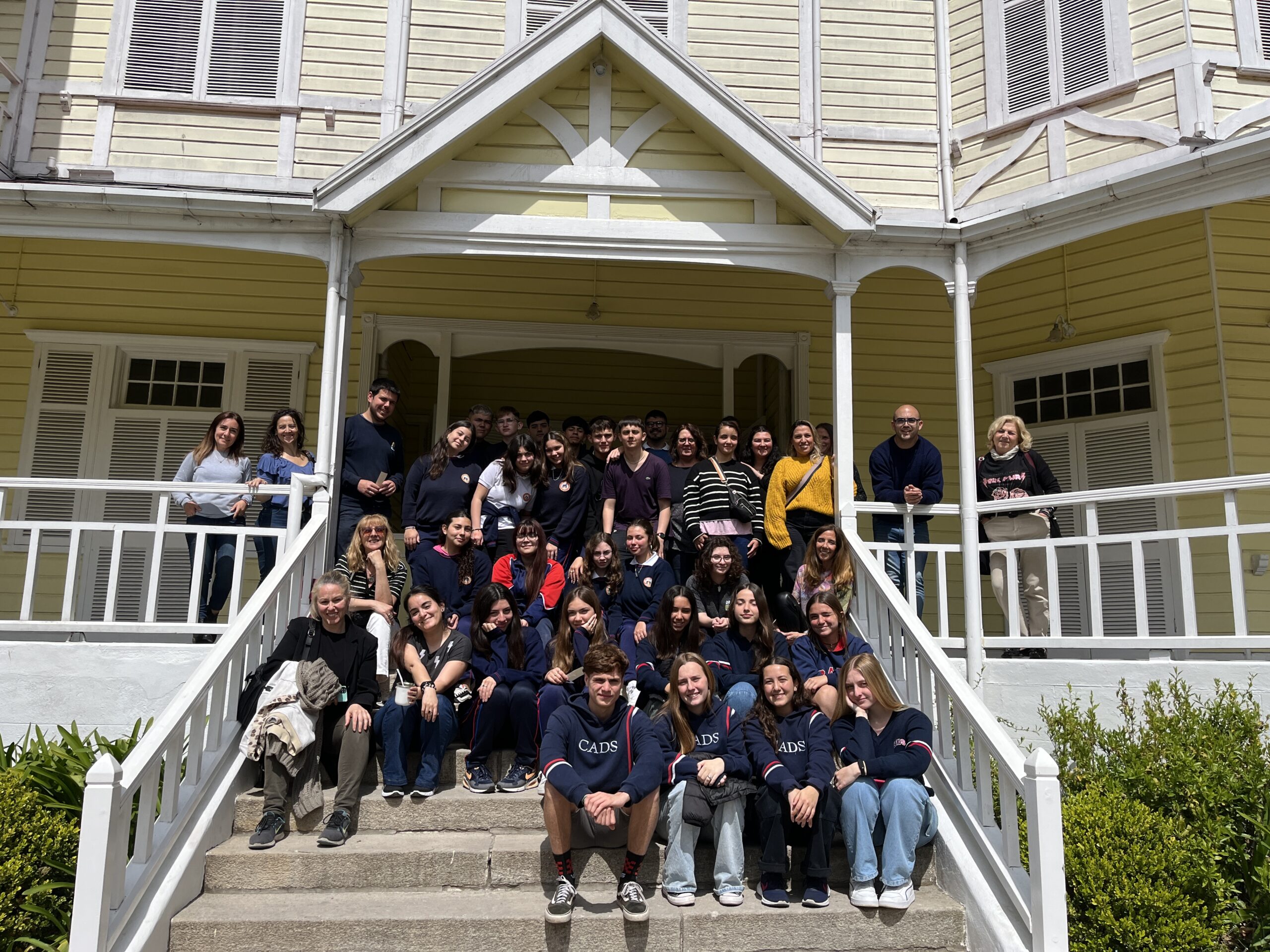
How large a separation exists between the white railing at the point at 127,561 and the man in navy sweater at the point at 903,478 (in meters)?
4.04

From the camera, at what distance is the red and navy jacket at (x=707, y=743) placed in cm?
490

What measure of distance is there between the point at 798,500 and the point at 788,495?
0.26ft

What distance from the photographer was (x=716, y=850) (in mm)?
4801

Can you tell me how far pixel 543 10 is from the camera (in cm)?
970

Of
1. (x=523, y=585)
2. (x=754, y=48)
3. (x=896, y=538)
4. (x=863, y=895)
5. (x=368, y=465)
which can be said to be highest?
(x=754, y=48)

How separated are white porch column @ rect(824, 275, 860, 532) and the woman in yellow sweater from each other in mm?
238

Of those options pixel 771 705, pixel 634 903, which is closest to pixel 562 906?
pixel 634 903

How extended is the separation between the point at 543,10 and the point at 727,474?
5497 millimetres

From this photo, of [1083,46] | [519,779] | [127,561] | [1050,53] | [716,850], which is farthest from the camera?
[127,561]

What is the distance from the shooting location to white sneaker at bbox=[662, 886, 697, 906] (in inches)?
183

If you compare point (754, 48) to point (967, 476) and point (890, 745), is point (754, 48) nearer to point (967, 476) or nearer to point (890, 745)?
point (967, 476)

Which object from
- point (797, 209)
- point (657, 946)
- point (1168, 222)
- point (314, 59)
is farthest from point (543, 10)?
point (657, 946)

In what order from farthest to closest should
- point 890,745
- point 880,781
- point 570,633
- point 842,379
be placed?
point 842,379 < point 570,633 < point 890,745 < point 880,781

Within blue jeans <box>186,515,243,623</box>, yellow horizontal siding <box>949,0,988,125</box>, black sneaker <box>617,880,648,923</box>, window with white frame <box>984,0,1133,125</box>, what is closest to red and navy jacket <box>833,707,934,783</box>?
black sneaker <box>617,880,648,923</box>
